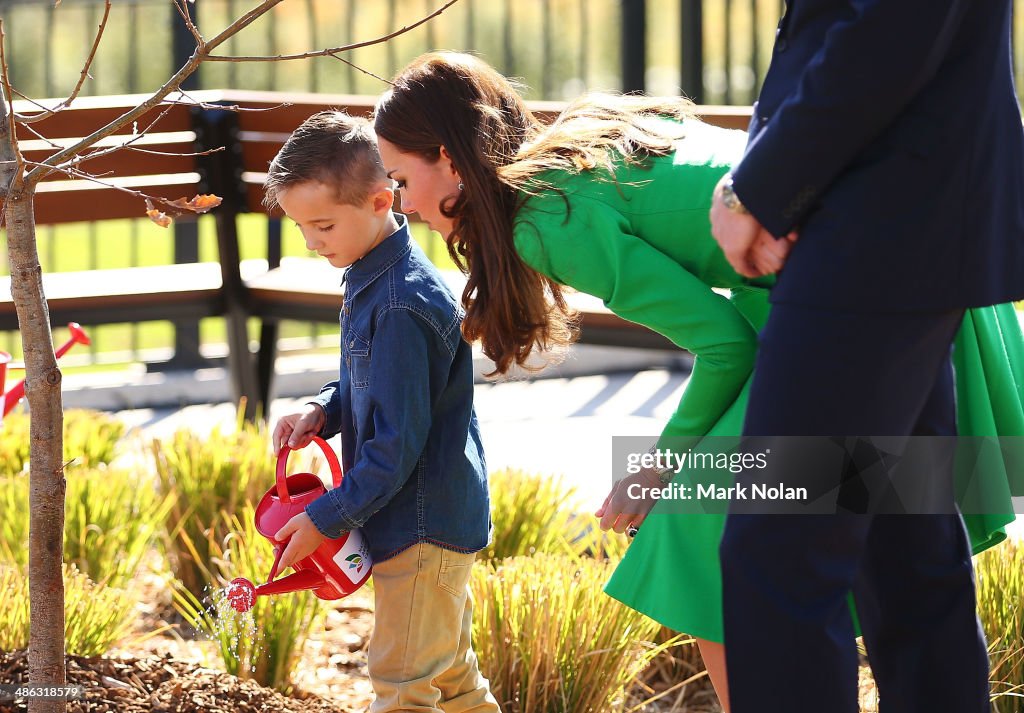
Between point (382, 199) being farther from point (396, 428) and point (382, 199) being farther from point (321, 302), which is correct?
point (321, 302)

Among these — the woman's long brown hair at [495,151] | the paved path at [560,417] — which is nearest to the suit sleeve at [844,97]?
the woman's long brown hair at [495,151]

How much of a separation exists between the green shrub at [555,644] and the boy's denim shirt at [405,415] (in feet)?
1.01

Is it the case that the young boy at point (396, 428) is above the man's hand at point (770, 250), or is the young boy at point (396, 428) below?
below

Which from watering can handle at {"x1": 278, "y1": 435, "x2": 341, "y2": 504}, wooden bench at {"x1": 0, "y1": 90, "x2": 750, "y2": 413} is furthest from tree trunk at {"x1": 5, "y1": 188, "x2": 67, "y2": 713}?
wooden bench at {"x1": 0, "y1": 90, "x2": 750, "y2": 413}

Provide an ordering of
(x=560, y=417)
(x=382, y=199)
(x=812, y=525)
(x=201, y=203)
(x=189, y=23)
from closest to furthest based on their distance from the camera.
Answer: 1. (x=812, y=525)
2. (x=189, y=23)
3. (x=201, y=203)
4. (x=382, y=199)
5. (x=560, y=417)

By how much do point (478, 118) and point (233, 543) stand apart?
4.47 feet

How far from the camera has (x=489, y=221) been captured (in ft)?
6.30

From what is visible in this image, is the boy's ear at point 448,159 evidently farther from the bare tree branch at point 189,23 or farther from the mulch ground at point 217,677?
the mulch ground at point 217,677

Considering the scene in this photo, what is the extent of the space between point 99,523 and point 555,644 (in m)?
1.38

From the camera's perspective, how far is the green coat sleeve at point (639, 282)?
5.98 ft

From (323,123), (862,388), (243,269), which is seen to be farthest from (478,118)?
(243,269)

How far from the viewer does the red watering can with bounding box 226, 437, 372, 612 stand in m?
2.09

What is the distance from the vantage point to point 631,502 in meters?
2.04

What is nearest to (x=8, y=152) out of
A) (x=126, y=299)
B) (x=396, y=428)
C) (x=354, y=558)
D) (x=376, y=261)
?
(x=376, y=261)
